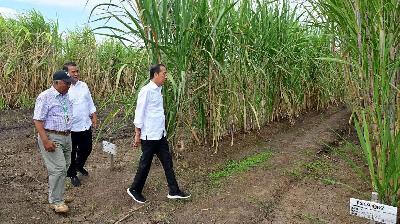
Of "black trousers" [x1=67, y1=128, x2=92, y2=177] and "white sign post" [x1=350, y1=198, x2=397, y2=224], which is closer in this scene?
"white sign post" [x1=350, y1=198, x2=397, y2=224]

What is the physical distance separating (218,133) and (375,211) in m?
2.34

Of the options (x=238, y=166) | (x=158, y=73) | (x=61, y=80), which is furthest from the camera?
(x=238, y=166)

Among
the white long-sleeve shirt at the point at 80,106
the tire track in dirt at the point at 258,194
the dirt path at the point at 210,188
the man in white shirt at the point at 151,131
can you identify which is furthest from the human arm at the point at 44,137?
the tire track in dirt at the point at 258,194

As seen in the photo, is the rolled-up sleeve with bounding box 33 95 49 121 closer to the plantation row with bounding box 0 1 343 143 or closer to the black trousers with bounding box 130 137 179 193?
the plantation row with bounding box 0 1 343 143

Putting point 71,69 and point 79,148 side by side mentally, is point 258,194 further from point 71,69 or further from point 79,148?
point 71,69

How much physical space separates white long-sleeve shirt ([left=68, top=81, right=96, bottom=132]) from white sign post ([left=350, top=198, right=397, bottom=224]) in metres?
2.87

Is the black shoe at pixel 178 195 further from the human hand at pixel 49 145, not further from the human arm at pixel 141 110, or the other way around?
the human hand at pixel 49 145

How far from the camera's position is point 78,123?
15.0 ft

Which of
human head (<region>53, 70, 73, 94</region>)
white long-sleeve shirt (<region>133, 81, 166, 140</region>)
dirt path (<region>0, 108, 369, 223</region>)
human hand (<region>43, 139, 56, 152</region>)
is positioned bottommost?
dirt path (<region>0, 108, 369, 223</region>)

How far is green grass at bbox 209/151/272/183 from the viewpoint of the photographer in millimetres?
4595

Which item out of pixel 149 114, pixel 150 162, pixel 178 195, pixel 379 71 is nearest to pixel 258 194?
pixel 178 195

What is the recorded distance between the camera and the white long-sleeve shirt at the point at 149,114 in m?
3.94

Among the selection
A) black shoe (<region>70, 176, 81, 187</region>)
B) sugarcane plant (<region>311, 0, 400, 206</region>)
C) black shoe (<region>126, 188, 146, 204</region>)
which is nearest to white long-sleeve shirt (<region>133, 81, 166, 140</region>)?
black shoe (<region>126, 188, 146, 204</region>)

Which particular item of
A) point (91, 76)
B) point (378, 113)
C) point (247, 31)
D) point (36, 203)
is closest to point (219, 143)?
point (247, 31)
